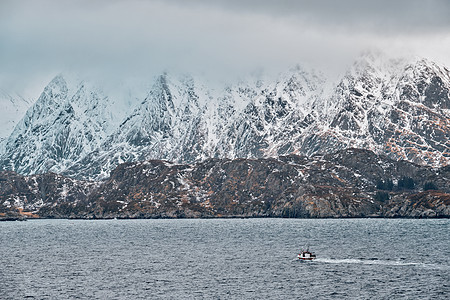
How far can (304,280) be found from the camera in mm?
145250

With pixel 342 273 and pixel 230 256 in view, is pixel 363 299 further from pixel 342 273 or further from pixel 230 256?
pixel 230 256

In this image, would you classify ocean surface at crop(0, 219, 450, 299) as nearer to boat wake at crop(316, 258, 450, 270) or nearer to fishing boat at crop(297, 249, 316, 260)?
boat wake at crop(316, 258, 450, 270)

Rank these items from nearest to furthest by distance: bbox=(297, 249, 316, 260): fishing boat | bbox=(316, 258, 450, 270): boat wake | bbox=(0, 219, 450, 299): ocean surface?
1. bbox=(0, 219, 450, 299): ocean surface
2. bbox=(316, 258, 450, 270): boat wake
3. bbox=(297, 249, 316, 260): fishing boat

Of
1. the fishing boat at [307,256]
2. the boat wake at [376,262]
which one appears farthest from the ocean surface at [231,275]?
the fishing boat at [307,256]

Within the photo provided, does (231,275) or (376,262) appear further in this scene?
(376,262)

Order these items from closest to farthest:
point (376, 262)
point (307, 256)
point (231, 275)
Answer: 1. point (231, 275)
2. point (376, 262)
3. point (307, 256)

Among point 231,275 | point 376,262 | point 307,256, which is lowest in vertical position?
point 231,275

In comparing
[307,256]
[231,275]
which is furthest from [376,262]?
[231,275]

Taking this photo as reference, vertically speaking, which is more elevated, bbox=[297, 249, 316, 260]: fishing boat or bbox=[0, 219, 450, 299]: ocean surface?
bbox=[297, 249, 316, 260]: fishing boat

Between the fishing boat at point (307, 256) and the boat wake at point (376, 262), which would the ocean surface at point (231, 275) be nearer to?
the boat wake at point (376, 262)

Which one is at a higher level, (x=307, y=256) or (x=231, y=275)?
(x=307, y=256)

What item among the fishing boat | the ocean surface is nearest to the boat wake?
the ocean surface

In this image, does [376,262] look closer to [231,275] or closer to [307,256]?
[307,256]

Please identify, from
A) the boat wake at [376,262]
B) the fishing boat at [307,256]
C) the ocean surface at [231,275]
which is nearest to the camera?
the ocean surface at [231,275]
